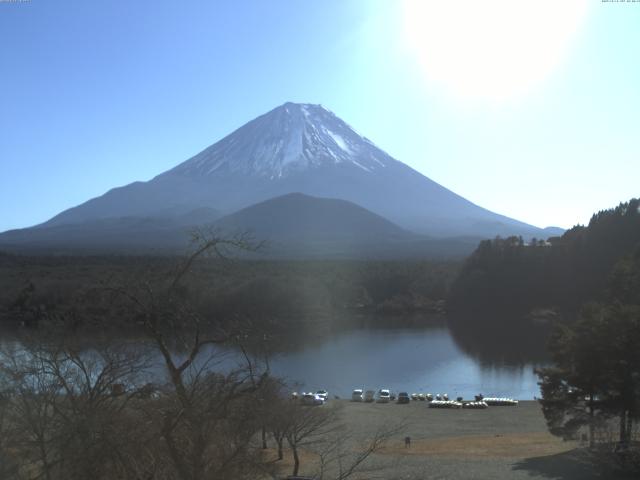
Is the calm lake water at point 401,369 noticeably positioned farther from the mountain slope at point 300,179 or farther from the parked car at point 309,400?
the mountain slope at point 300,179

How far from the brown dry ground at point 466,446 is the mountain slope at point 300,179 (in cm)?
8545

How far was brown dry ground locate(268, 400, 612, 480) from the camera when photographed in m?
9.14

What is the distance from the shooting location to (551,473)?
29.8 ft

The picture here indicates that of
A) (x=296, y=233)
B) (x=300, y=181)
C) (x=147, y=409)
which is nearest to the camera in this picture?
(x=147, y=409)

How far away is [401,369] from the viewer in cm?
2422

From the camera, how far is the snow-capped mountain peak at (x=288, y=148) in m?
108

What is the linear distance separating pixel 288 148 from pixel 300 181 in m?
7.03

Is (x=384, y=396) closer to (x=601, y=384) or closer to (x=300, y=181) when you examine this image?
(x=601, y=384)

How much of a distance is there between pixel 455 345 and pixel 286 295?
10.9 metres

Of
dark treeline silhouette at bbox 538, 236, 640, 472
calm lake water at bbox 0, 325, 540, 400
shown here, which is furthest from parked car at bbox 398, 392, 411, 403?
dark treeline silhouette at bbox 538, 236, 640, 472

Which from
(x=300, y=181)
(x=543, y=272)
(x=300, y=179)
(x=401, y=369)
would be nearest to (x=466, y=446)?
(x=401, y=369)

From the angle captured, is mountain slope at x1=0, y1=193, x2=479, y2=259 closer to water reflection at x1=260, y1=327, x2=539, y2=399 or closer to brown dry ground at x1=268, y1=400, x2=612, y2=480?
water reflection at x1=260, y1=327, x2=539, y2=399

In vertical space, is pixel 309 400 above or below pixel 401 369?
above

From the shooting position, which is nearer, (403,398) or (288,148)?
(403,398)
